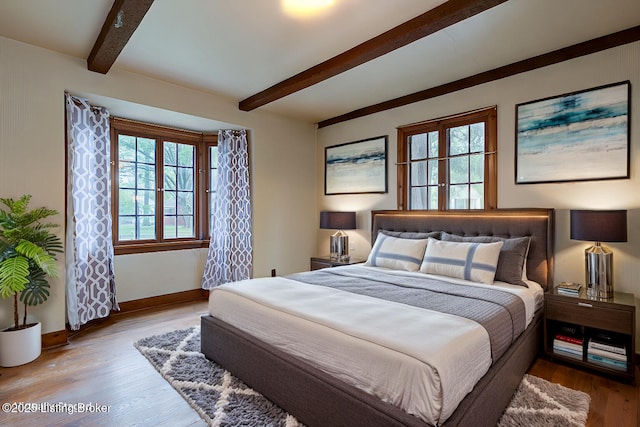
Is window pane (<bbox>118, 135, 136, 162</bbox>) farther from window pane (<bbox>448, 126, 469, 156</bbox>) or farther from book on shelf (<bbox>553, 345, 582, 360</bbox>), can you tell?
book on shelf (<bbox>553, 345, 582, 360</bbox>)

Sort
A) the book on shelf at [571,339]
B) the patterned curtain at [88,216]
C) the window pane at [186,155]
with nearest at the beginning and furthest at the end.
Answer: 1. the book on shelf at [571,339]
2. the patterned curtain at [88,216]
3. the window pane at [186,155]

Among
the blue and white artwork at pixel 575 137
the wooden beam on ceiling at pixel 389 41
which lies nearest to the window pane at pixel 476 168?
the blue and white artwork at pixel 575 137

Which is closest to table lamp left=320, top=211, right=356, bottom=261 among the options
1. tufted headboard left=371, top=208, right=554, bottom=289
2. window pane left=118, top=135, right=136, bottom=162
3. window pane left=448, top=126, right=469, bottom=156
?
tufted headboard left=371, top=208, right=554, bottom=289

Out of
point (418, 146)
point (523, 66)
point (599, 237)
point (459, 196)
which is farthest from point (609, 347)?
point (418, 146)

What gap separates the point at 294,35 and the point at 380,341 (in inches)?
94.4

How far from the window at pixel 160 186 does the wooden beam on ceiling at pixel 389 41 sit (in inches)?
59.8

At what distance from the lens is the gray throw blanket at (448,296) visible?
6.37 ft

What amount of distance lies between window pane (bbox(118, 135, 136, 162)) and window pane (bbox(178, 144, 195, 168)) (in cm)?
57

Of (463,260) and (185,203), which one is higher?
(185,203)

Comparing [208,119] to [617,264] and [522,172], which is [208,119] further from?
[617,264]

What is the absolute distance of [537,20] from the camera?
2.46m

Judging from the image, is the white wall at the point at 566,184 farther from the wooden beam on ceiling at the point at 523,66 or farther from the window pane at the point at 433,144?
the window pane at the point at 433,144

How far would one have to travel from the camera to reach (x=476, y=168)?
3561mm

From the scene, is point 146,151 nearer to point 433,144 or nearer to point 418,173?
point 418,173
